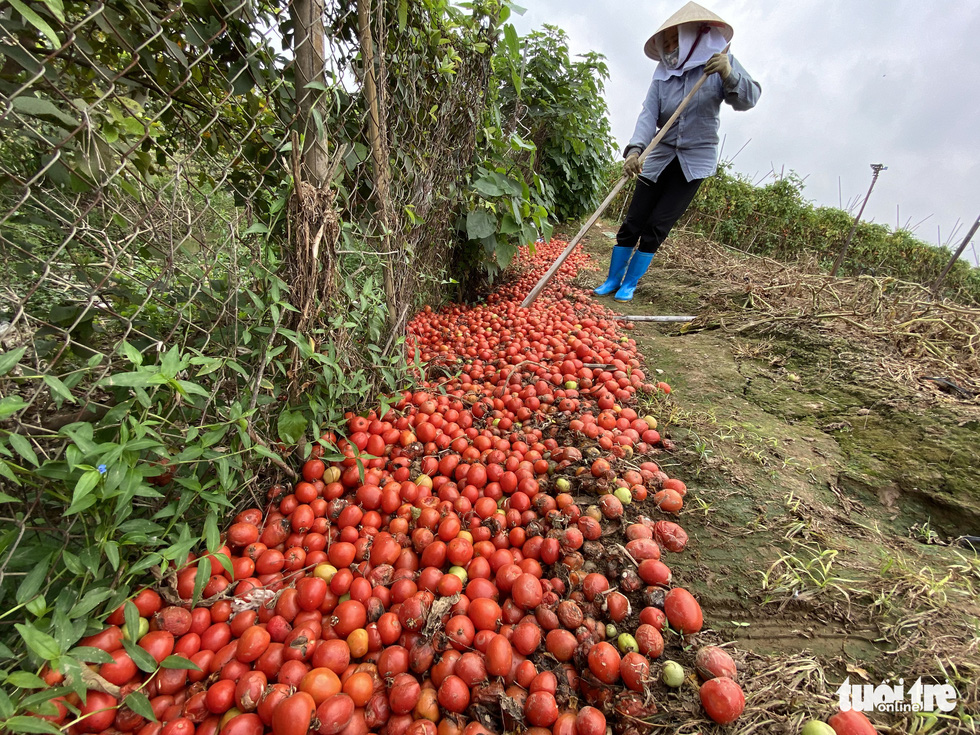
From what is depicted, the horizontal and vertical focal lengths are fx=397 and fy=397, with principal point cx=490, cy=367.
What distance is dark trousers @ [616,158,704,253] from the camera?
396 centimetres

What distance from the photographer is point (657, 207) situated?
13.3 feet

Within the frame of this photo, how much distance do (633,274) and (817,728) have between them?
410 centimetres

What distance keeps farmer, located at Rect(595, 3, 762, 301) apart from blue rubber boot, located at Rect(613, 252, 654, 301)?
0.01 m

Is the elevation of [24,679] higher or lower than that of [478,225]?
lower

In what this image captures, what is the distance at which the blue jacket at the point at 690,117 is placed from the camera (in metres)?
3.52

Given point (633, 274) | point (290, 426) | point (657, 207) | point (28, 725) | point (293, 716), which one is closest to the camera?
point (28, 725)

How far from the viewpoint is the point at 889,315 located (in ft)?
10.1

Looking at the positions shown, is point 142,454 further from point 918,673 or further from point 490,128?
point 490,128

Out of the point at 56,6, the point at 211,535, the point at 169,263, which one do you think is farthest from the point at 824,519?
the point at 56,6

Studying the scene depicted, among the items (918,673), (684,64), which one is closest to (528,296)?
(684,64)

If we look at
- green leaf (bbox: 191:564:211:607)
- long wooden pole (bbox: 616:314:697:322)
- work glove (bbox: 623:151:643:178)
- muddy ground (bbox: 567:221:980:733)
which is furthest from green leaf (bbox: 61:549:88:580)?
work glove (bbox: 623:151:643:178)

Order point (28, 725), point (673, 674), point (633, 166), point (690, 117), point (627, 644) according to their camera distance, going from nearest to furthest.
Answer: point (28, 725) < point (673, 674) < point (627, 644) < point (690, 117) < point (633, 166)

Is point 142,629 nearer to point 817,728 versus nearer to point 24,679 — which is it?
point 24,679

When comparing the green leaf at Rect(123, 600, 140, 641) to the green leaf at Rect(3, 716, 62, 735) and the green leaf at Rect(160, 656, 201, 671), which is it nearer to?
the green leaf at Rect(160, 656, 201, 671)
